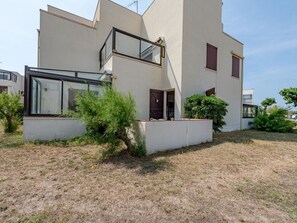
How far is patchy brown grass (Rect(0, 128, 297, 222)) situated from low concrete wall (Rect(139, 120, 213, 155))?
0.48 m

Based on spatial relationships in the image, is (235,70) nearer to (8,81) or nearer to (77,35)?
(77,35)

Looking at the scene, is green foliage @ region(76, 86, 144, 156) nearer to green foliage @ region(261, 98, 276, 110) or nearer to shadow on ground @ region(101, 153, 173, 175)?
shadow on ground @ region(101, 153, 173, 175)

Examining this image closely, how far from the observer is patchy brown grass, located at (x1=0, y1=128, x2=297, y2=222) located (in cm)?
245

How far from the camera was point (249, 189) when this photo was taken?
327 centimetres

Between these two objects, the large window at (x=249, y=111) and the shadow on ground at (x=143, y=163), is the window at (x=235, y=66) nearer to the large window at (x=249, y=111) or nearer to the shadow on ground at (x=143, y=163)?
the large window at (x=249, y=111)

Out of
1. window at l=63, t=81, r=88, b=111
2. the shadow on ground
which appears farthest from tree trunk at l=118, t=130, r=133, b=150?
window at l=63, t=81, r=88, b=111

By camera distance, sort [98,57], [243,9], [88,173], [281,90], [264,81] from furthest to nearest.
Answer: [264,81]
[281,90]
[98,57]
[243,9]
[88,173]

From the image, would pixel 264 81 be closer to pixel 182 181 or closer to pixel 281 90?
pixel 281 90

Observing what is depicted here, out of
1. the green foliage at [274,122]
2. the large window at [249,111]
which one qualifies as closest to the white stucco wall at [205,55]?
the large window at [249,111]

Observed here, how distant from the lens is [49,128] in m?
Answer: 7.04

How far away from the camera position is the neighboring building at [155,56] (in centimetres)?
852

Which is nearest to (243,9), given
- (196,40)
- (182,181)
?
(196,40)

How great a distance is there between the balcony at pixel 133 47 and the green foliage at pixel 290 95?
1139 cm

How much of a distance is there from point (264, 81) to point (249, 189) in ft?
87.2
